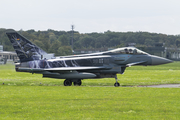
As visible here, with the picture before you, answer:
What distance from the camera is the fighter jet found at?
2403cm

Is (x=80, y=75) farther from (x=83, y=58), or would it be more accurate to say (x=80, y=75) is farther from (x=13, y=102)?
(x=13, y=102)

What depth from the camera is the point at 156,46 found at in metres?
146

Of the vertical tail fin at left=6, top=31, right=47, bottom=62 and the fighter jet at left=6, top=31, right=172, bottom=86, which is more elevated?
the vertical tail fin at left=6, top=31, right=47, bottom=62

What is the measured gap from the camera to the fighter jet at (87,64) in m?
24.0

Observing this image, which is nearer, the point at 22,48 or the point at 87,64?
the point at 87,64

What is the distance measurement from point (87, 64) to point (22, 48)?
6202 millimetres

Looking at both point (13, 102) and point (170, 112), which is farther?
point (13, 102)

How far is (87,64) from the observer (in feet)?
80.9

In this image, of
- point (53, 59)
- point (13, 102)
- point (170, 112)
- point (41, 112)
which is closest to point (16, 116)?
point (41, 112)

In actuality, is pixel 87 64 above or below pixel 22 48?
below

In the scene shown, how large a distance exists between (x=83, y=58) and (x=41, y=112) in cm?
1342

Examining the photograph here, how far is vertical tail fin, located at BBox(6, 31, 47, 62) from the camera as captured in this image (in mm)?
25500

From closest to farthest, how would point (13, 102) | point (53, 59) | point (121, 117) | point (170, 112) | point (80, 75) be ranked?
point (121, 117) → point (170, 112) → point (13, 102) → point (80, 75) → point (53, 59)

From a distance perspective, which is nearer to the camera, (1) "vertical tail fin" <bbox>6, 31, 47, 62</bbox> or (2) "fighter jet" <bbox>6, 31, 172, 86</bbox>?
(2) "fighter jet" <bbox>6, 31, 172, 86</bbox>
